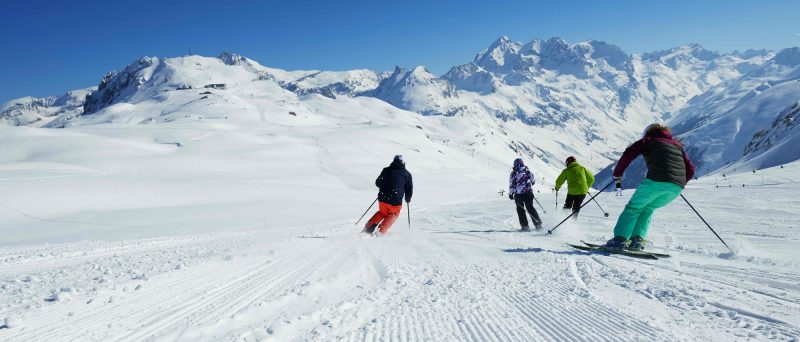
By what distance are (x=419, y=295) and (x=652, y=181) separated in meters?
4.07

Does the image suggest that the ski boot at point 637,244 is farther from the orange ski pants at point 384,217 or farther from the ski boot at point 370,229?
the ski boot at point 370,229

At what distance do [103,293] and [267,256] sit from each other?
2.51 m

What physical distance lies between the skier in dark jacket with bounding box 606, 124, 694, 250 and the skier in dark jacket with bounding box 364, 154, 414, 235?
5093 millimetres

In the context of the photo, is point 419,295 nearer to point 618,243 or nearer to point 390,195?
point 618,243

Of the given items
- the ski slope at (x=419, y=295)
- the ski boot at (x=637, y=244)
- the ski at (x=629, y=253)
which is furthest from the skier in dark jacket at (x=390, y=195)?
the ski boot at (x=637, y=244)

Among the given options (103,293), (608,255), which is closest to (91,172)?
(103,293)

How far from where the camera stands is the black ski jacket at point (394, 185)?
1056cm

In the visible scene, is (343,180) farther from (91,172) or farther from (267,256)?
(267,256)

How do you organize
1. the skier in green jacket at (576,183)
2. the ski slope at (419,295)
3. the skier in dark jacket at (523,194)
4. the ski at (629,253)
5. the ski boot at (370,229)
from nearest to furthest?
the ski slope at (419,295) < the ski at (629,253) < the ski boot at (370,229) < the skier in dark jacket at (523,194) < the skier in green jacket at (576,183)

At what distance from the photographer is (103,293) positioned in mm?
4039

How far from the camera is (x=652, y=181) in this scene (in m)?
6.36

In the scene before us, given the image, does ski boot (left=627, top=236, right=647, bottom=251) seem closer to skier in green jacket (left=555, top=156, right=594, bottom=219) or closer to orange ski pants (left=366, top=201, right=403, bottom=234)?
skier in green jacket (left=555, top=156, right=594, bottom=219)

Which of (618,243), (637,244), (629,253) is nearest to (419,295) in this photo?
(629,253)

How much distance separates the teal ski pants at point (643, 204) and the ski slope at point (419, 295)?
558 millimetres
